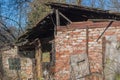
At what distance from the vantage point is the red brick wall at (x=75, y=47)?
13797mm

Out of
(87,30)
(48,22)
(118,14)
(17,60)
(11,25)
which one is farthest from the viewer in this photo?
(11,25)

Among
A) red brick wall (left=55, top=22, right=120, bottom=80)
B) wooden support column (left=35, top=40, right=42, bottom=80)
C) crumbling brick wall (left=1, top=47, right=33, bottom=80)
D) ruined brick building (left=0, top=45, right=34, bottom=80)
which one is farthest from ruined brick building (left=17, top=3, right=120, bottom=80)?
ruined brick building (left=0, top=45, right=34, bottom=80)

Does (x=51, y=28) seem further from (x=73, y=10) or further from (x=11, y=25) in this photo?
(x=11, y=25)

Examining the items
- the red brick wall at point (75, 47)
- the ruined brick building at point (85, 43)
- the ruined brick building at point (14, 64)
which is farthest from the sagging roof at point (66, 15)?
the ruined brick building at point (14, 64)

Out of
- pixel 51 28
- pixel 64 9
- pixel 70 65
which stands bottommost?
pixel 70 65

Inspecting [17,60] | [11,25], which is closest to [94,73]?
[17,60]

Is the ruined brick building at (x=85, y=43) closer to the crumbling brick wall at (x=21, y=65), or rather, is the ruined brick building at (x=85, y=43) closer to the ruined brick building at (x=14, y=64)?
the crumbling brick wall at (x=21, y=65)

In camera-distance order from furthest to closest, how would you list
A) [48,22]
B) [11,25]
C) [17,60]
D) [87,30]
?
[11,25] → [17,60] → [48,22] → [87,30]

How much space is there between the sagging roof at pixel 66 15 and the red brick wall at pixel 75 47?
727mm

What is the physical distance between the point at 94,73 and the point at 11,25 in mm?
13373

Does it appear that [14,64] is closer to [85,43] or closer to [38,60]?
[38,60]

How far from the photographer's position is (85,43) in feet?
46.4

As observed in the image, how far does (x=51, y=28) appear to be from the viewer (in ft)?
57.1

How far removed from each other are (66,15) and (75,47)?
1.90m
